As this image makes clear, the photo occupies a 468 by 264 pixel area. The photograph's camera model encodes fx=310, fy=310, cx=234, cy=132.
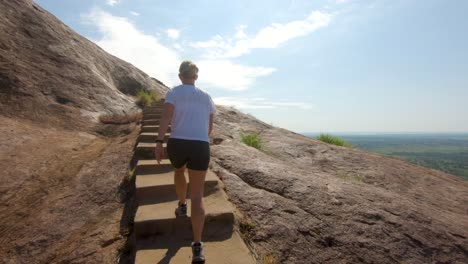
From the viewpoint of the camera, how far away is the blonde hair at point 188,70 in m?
4.37

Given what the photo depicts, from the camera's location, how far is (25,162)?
6.97 metres

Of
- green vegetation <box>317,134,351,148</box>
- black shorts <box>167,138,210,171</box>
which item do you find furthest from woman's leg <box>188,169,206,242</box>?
green vegetation <box>317,134,351,148</box>

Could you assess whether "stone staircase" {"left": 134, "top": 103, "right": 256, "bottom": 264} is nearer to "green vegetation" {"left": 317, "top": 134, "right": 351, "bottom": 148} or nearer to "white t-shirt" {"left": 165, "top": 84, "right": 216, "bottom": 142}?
"white t-shirt" {"left": 165, "top": 84, "right": 216, "bottom": 142}

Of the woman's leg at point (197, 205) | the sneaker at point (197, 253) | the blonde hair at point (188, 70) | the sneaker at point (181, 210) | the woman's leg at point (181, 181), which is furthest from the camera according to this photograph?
the sneaker at point (181, 210)

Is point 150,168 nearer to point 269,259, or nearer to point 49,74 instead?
point 269,259

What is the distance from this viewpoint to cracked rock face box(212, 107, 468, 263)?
494 cm

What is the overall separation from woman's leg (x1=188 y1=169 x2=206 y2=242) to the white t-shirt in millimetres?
506

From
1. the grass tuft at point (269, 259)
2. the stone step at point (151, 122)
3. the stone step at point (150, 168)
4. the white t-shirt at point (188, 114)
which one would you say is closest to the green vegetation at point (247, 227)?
the grass tuft at point (269, 259)

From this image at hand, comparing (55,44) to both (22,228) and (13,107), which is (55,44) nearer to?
(13,107)

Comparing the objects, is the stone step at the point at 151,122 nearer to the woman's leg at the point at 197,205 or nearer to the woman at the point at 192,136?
the woman at the point at 192,136

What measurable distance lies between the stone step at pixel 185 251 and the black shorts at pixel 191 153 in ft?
3.88

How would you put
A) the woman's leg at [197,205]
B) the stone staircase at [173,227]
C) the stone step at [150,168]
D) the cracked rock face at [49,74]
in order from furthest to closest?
the cracked rock face at [49,74] → the stone step at [150,168] → the stone staircase at [173,227] → the woman's leg at [197,205]

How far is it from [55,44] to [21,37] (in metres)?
1.30

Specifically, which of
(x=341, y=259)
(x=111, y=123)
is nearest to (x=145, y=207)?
(x=341, y=259)
